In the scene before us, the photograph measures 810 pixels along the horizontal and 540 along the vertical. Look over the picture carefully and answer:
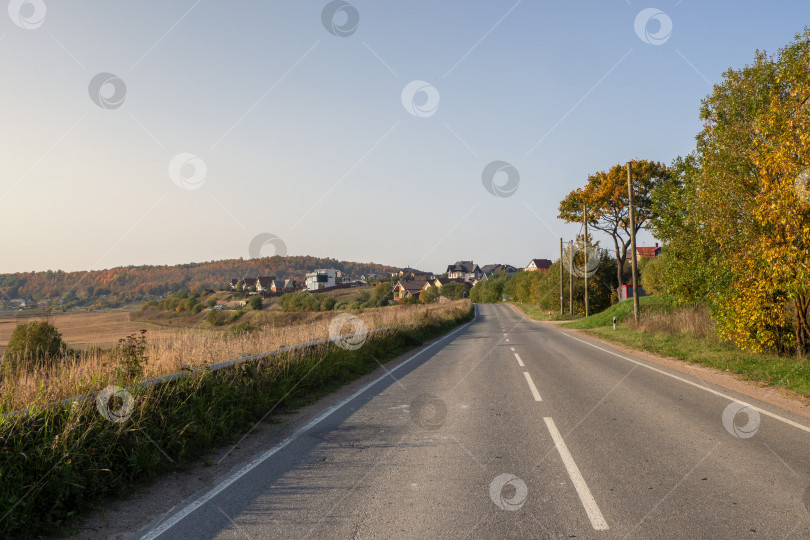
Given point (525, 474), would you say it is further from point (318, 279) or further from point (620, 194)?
point (318, 279)

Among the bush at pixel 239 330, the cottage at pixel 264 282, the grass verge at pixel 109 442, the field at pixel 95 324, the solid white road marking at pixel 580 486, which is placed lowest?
the solid white road marking at pixel 580 486

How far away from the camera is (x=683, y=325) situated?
65.1 ft

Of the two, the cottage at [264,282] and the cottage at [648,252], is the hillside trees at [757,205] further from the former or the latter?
the cottage at [648,252]

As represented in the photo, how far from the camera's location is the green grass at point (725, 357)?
10.0m

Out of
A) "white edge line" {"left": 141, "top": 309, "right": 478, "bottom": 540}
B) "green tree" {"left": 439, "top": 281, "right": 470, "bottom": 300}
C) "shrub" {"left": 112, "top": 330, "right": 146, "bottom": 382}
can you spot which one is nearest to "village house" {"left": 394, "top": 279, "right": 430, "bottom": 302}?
"green tree" {"left": 439, "top": 281, "right": 470, "bottom": 300}

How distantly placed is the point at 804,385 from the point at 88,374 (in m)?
12.2

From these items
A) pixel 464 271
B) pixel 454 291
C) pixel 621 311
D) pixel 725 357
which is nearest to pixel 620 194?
pixel 621 311

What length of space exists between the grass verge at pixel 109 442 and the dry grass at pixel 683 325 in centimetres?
1597

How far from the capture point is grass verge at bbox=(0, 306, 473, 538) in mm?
4023

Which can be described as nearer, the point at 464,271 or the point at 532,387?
the point at 532,387

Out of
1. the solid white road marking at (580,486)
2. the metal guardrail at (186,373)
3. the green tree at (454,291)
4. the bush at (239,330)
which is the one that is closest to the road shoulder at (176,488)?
the metal guardrail at (186,373)

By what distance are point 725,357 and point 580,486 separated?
37.2 feet

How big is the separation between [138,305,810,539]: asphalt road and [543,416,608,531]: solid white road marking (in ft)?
0.05

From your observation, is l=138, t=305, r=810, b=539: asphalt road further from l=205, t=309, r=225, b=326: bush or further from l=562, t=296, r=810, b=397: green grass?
l=205, t=309, r=225, b=326: bush
